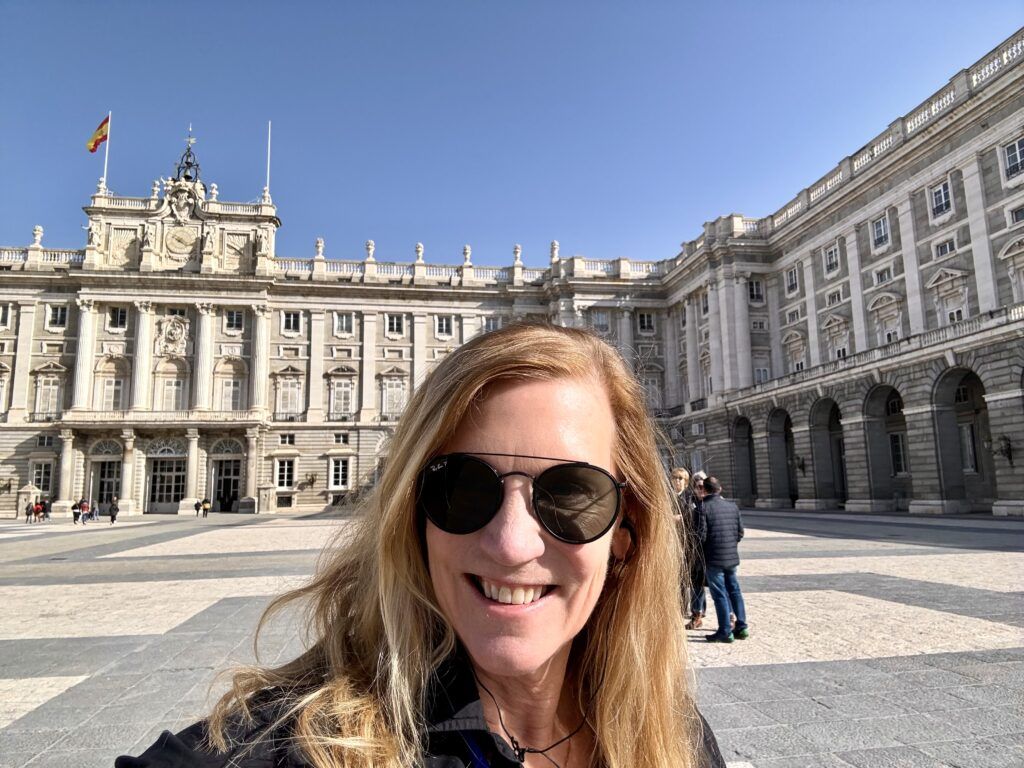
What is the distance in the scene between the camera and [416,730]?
1226 mm

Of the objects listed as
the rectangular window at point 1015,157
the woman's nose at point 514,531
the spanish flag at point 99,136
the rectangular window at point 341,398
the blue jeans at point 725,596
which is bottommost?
the blue jeans at point 725,596

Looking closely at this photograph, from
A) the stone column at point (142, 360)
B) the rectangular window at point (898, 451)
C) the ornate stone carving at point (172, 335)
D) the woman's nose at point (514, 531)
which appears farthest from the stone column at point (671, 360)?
the woman's nose at point (514, 531)

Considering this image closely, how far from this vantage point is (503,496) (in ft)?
4.40

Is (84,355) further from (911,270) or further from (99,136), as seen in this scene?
(911,270)

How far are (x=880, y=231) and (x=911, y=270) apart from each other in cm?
328

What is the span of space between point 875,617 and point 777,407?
29.8 metres

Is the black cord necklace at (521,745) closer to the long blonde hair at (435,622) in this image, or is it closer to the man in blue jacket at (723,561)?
the long blonde hair at (435,622)

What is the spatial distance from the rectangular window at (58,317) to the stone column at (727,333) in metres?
43.6

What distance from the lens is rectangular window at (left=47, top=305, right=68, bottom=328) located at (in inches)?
1698

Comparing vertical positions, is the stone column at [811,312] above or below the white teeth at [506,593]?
above

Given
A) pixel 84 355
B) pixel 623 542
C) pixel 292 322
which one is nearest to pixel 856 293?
pixel 623 542

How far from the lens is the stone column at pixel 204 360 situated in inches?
1683

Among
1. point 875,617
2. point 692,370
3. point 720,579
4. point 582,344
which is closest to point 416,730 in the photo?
point 582,344

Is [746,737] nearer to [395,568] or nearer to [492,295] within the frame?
[395,568]
